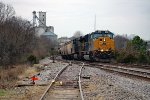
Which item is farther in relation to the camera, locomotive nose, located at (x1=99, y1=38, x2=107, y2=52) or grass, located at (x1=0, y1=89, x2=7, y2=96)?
locomotive nose, located at (x1=99, y1=38, x2=107, y2=52)

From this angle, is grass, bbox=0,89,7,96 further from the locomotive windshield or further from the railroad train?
the locomotive windshield

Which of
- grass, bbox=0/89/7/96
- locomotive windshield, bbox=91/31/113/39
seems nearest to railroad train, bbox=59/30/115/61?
locomotive windshield, bbox=91/31/113/39

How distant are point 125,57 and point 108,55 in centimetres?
246

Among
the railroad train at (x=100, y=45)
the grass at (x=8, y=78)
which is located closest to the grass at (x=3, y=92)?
the grass at (x=8, y=78)

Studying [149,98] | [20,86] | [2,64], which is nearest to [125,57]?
[2,64]

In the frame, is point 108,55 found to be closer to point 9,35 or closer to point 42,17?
point 9,35

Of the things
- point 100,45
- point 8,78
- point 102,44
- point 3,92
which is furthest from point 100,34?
point 3,92

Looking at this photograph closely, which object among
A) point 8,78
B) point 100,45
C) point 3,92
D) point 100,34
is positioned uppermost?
point 100,34

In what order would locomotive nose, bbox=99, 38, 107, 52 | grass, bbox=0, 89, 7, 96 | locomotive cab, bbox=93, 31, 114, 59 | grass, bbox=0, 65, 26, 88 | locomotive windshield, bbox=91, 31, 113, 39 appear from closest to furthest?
grass, bbox=0, 89, 7, 96, grass, bbox=0, 65, 26, 88, locomotive cab, bbox=93, 31, 114, 59, locomotive nose, bbox=99, 38, 107, 52, locomotive windshield, bbox=91, 31, 113, 39

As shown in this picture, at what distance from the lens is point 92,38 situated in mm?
40812

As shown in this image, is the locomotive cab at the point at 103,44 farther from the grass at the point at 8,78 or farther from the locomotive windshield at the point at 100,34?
the grass at the point at 8,78

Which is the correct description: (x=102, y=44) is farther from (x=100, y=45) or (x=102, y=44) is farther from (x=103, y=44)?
(x=100, y=45)

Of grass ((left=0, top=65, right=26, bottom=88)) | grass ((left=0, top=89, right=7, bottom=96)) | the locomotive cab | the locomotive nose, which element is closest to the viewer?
grass ((left=0, top=89, right=7, bottom=96))

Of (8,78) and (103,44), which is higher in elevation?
(103,44)
